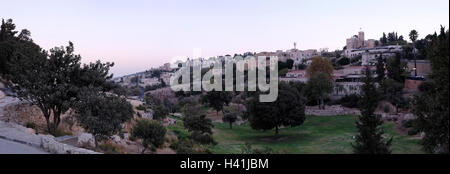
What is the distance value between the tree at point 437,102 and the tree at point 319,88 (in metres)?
37.8

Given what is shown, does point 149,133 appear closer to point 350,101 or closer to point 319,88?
point 319,88

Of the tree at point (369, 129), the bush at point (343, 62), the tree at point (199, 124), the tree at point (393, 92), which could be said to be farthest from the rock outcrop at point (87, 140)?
the bush at point (343, 62)

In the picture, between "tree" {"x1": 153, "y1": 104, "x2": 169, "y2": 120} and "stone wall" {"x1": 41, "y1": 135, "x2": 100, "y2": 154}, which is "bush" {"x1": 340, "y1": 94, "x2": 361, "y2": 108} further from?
"stone wall" {"x1": 41, "y1": 135, "x2": 100, "y2": 154}

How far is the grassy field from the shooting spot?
26.7 meters

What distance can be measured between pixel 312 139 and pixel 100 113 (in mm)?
22316

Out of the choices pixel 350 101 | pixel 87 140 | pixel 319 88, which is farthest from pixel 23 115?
pixel 350 101

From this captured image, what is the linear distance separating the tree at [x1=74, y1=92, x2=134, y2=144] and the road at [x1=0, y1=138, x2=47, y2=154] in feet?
8.72

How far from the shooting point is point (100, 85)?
2025 centimetres

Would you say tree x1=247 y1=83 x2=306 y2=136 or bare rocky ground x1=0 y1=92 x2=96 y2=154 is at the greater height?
bare rocky ground x1=0 y1=92 x2=96 y2=154

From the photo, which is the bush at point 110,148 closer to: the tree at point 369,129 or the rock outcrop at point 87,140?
the rock outcrop at point 87,140

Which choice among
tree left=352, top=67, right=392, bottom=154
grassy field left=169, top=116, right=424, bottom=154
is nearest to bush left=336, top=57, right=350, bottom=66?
grassy field left=169, top=116, right=424, bottom=154

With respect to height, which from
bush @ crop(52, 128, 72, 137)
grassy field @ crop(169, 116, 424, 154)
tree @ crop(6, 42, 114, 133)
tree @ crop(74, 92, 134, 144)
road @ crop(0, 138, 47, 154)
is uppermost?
tree @ crop(6, 42, 114, 133)
